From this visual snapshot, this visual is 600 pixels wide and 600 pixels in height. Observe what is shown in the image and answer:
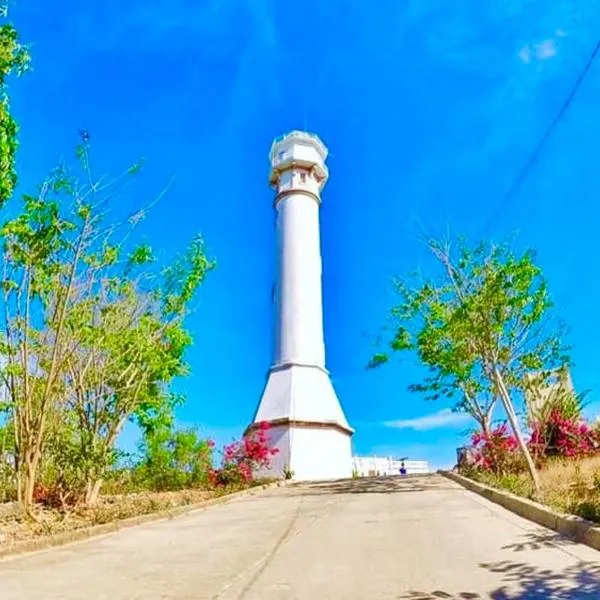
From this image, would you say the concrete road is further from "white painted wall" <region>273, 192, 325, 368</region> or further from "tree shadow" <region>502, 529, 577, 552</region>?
"white painted wall" <region>273, 192, 325, 368</region>

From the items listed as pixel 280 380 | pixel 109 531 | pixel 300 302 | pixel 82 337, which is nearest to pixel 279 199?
pixel 300 302

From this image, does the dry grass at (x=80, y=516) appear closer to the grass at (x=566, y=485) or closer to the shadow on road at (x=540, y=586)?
the shadow on road at (x=540, y=586)

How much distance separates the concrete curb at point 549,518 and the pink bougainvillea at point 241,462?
24.7 ft

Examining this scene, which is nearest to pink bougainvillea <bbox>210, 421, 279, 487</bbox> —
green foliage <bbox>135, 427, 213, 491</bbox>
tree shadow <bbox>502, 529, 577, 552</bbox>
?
green foliage <bbox>135, 427, 213, 491</bbox>

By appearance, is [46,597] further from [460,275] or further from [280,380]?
[280,380]

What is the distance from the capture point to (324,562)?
512 cm

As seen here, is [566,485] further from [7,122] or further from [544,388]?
[7,122]

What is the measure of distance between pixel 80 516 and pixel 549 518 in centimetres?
621

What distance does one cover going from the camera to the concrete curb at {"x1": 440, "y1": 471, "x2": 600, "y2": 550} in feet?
17.4

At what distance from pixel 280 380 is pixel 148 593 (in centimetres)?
2022

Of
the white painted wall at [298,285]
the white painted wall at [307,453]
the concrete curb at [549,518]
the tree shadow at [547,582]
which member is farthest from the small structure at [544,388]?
the white painted wall at [298,285]

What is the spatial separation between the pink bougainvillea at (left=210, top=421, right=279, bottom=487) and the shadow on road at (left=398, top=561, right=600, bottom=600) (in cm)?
1249

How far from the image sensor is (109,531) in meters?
7.71

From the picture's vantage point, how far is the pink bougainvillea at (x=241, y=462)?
16375 millimetres
